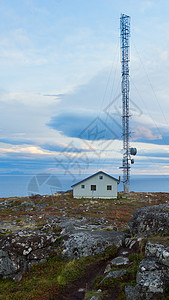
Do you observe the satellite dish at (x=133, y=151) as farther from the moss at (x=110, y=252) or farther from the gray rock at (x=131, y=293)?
the gray rock at (x=131, y=293)

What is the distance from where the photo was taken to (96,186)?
4700 cm

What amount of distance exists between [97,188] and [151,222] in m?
36.2

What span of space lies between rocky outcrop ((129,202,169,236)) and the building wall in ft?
114

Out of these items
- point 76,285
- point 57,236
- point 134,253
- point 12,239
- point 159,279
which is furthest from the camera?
point 57,236

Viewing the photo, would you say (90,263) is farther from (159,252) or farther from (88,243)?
(159,252)

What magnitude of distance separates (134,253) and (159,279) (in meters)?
2.77

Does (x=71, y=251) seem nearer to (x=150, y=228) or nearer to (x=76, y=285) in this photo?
(x=76, y=285)

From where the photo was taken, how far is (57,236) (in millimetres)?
12727

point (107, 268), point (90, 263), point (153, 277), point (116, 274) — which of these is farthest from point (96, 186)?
point (153, 277)

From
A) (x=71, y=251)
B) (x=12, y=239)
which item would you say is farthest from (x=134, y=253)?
(x=12, y=239)

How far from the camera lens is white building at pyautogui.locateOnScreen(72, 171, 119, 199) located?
46.8 metres

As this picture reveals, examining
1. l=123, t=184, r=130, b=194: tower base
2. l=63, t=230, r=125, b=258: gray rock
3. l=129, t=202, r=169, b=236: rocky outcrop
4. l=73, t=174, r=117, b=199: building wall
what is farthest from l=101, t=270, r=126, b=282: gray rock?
l=123, t=184, r=130, b=194: tower base

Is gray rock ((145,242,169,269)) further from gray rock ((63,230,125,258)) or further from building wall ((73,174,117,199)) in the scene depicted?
building wall ((73,174,117,199))

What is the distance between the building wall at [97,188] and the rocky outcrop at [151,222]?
114ft
